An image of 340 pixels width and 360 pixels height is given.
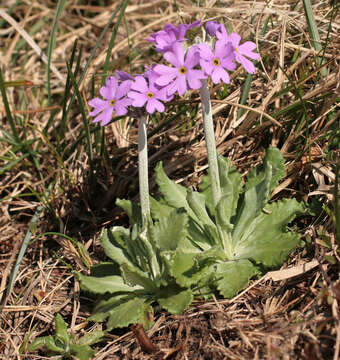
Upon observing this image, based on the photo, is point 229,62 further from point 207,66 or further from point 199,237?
point 199,237

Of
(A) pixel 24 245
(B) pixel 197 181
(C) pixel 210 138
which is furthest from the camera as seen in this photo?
(B) pixel 197 181

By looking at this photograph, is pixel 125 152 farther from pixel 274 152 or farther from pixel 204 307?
pixel 204 307

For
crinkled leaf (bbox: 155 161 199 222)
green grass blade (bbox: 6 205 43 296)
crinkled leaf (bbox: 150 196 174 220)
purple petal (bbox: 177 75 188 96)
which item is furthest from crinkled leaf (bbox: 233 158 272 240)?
green grass blade (bbox: 6 205 43 296)

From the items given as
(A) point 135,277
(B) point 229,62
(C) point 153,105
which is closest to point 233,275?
(A) point 135,277

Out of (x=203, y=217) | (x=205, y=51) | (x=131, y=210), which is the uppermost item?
(x=205, y=51)

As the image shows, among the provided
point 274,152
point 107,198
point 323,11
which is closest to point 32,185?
point 107,198

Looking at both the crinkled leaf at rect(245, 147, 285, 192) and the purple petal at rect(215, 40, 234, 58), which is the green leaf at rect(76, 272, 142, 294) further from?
the purple petal at rect(215, 40, 234, 58)

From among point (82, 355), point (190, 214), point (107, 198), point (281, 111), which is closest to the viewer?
point (82, 355)
